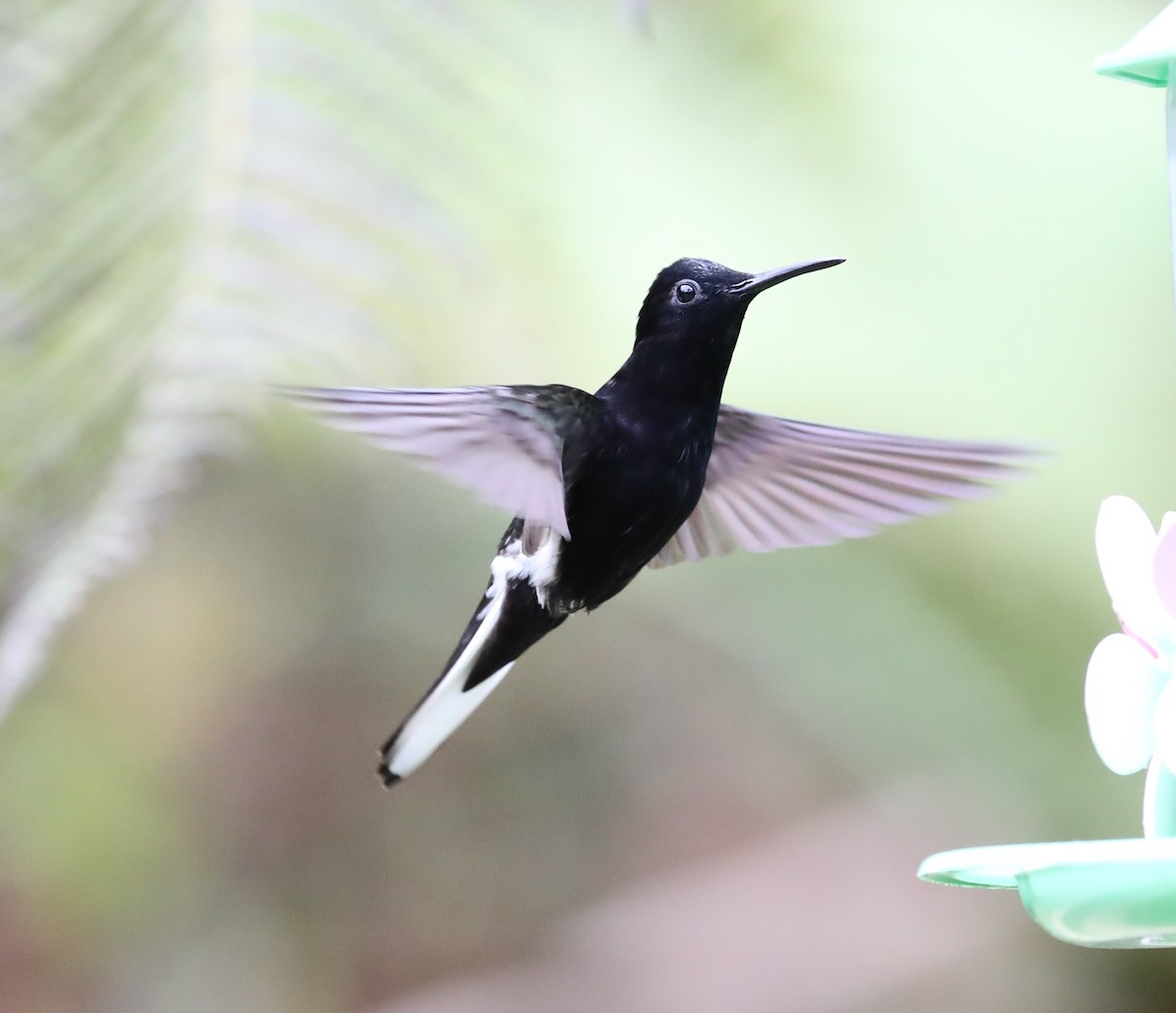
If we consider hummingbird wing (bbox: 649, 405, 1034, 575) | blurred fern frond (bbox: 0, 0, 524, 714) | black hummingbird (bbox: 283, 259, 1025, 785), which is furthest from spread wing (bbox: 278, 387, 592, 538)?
blurred fern frond (bbox: 0, 0, 524, 714)

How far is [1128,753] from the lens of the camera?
0.83 meters

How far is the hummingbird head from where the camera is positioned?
0.99 metres

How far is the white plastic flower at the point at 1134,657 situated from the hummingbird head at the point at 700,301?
0.95 ft

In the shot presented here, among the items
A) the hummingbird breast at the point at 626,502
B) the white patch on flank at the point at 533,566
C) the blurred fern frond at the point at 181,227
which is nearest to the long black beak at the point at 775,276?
the hummingbird breast at the point at 626,502

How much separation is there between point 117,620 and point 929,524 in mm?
1133

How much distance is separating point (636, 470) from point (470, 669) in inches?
8.5

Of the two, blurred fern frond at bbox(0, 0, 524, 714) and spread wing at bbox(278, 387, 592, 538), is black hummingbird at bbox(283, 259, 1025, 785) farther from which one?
blurred fern frond at bbox(0, 0, 524, 714)

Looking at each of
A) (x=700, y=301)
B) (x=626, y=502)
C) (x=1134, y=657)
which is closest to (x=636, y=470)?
(x=626, y=502)

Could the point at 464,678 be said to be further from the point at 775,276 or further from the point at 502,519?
the point at 502,519

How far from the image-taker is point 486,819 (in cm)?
189

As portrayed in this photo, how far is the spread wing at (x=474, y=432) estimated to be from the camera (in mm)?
777

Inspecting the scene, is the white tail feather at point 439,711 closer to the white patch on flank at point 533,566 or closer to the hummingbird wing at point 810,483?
the white patch on flank at point 533,566

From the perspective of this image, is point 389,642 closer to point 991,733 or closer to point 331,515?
point 331,515

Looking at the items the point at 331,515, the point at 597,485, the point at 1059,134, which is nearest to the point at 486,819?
the point at 331,515
